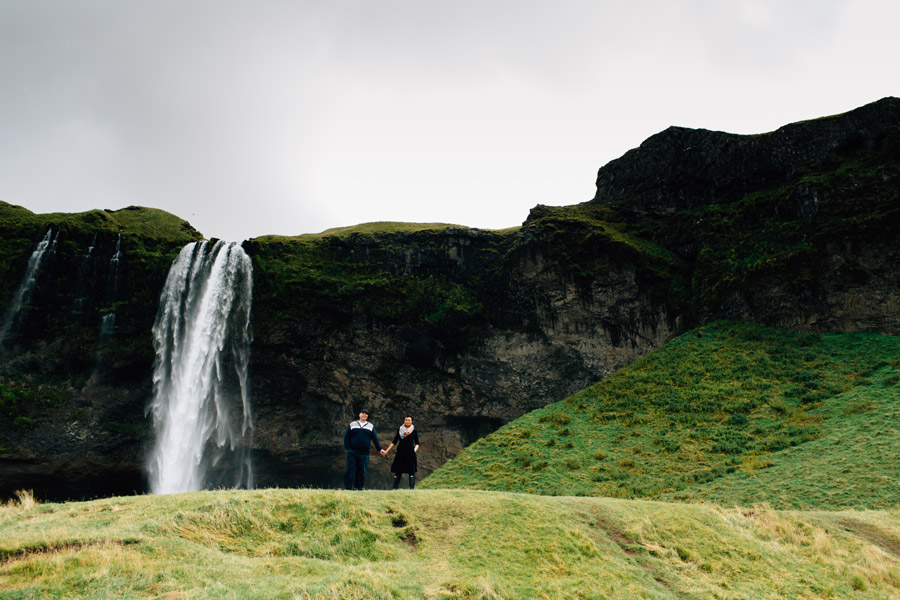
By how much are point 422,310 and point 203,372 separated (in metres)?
18.9

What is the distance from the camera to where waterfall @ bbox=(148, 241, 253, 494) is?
1538 inches

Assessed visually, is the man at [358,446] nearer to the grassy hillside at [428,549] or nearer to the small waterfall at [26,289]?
the grassy hillside at [428,549]

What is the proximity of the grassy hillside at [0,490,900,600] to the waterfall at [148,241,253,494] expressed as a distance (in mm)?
28902

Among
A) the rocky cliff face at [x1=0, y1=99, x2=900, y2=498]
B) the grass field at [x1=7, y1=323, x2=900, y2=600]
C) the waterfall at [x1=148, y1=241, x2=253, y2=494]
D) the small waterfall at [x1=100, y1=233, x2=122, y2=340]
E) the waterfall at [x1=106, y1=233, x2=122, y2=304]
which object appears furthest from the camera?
the waterfall at [x1=106, y1=233, x2=122, y2=304]

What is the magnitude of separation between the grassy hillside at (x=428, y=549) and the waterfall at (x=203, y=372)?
28902mm

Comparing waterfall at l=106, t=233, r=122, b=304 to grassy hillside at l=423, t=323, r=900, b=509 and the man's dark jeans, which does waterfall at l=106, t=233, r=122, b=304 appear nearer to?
grassy hillside at l=423, t=323, r=900, b=509

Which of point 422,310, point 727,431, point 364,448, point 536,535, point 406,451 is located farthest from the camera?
point 422,310

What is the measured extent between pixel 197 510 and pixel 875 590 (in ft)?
43.8

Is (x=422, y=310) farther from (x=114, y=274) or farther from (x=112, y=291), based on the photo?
(x=114, y=274)

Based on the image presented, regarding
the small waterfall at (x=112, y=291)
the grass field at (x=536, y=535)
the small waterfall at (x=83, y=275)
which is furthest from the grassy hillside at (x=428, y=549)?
the small waterfall at (x=83, y=275)

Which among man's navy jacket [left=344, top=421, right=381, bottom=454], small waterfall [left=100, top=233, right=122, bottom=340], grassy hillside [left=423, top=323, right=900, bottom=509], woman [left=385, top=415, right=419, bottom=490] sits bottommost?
grassy hillside [left=423, top=323, right=900, bottom=509]

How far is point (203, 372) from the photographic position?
133 ft

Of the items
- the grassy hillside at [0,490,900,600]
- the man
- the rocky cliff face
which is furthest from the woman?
the rocky cliff face

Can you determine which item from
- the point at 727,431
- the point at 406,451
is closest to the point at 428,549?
the point at 406,451
